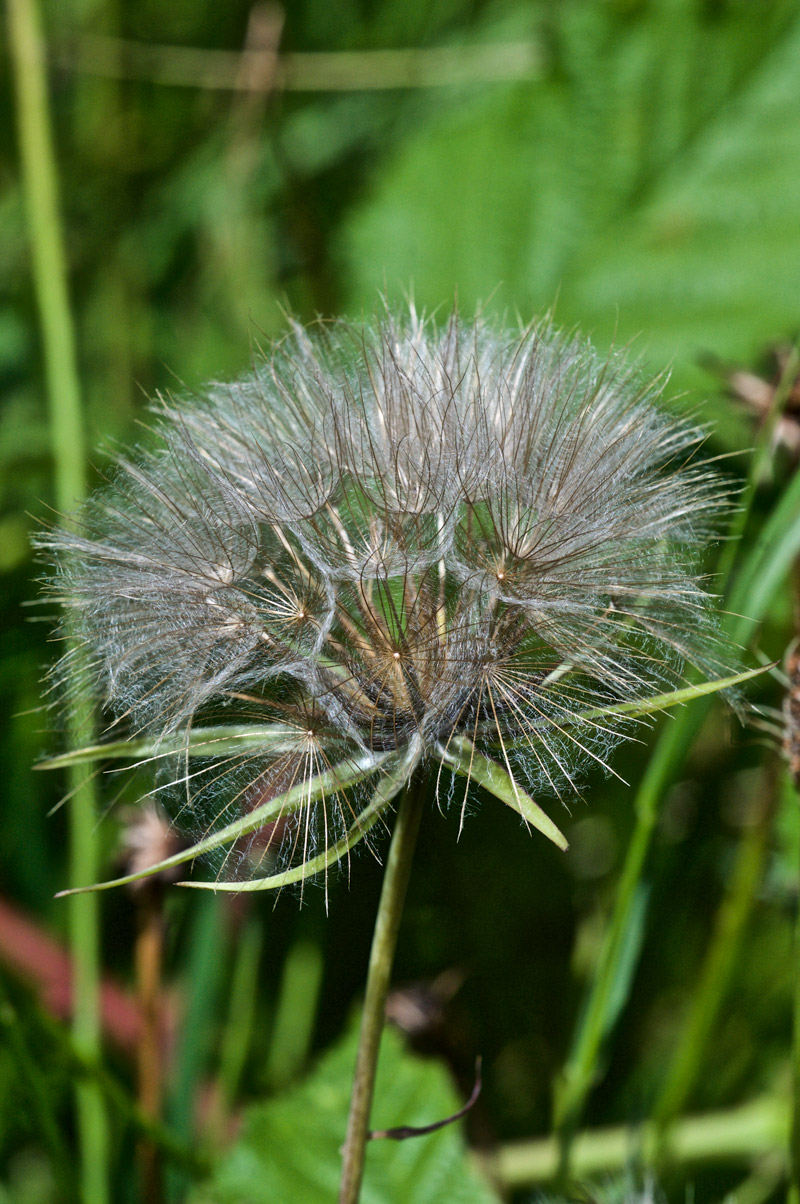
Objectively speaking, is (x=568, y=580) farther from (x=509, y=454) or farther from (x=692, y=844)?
(x=692, y=844)

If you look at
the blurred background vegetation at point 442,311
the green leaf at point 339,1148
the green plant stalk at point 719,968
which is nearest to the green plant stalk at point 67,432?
the blurred background vegetation at point 442,311

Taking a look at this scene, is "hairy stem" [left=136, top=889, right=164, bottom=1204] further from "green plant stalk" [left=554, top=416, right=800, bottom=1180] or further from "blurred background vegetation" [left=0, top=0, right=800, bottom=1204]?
"green plant stalk" [left=554, top=416, right=800, bottom=1180]

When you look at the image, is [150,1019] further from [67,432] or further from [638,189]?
[638,189]

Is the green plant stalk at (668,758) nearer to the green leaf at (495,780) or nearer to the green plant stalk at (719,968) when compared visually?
the green plant stalk at (719,968)

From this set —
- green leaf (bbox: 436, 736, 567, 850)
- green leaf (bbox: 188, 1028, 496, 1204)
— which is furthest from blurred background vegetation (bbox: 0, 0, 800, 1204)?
green leaf (bbox: 436, 736, 567, 850)

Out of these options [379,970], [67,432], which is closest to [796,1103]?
[379,970]
